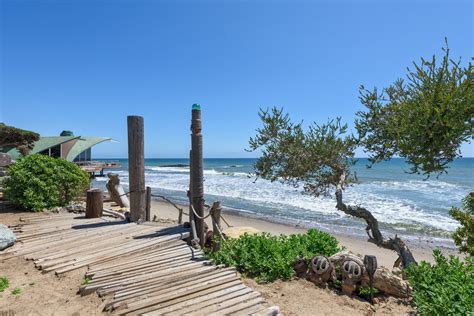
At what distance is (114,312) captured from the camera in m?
4.18

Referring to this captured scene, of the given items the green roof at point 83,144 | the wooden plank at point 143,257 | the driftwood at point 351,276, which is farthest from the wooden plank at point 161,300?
the green roof at point 83,144

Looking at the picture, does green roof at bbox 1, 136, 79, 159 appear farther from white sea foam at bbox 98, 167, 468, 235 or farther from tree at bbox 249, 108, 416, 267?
tree at bbox 249, 108, 416, 267

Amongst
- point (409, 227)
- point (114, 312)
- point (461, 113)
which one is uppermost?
point (461, 113)

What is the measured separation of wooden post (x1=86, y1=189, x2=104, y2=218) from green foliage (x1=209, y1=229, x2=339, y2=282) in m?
5.35

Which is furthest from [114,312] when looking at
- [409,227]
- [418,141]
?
[409,227]

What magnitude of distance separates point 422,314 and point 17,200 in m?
12.5

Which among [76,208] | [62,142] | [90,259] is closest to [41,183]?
[76,208]

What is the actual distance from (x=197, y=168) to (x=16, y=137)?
2093 centimetres

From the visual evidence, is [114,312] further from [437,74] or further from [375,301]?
[437,74]

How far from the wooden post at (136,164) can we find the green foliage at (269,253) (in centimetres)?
369

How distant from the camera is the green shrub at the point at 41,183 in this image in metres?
10.4

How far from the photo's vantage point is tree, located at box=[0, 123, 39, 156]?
65.9ft

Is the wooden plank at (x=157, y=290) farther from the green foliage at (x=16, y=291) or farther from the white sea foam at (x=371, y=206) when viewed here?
the white sea foam at (x=371, y=206)

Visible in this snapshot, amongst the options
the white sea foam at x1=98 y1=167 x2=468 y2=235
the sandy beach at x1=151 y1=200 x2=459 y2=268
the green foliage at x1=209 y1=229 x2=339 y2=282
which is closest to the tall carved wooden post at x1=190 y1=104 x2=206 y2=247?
the green foliage at x1=209 y1=229 x2=339 y2=282
